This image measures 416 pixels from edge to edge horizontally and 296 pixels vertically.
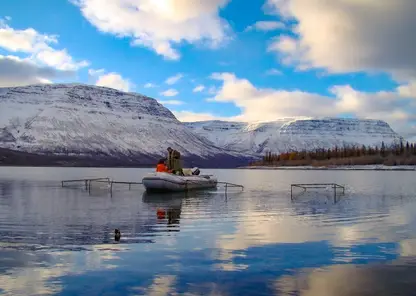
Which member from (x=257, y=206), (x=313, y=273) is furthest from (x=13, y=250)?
(x=257, y=206)

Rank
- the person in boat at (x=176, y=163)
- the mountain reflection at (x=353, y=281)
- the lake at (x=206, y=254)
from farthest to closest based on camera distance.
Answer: the person in boat at (x=176, y=163)
the lake at (x=206, y=254)
the mountain reflection at (x=353, y=281)

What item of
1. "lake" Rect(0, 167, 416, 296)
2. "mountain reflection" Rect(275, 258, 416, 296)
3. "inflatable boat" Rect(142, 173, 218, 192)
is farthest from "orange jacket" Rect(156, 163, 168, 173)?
"mountain reflection" Rect(275, 258, 416, 296)

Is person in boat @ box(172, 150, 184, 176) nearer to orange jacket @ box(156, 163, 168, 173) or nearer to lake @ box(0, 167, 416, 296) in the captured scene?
orange jacket @ box(156, 163, 168, 173)

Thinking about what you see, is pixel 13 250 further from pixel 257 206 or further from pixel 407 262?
pixel 257 206

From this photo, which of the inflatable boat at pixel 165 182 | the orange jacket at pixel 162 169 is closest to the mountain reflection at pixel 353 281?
the inflatable boat at pixel 165 182

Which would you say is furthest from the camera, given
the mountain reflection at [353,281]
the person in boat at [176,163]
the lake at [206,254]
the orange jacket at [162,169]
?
the person in boat at [176,163]

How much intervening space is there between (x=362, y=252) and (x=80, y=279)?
10159mm

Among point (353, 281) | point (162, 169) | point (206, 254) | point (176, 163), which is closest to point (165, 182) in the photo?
point (162, 169)

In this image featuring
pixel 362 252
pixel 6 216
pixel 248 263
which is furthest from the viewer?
pixel 6 216

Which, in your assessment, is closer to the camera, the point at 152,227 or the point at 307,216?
the point at 152,227

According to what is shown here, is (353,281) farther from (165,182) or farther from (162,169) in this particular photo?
(162,169)

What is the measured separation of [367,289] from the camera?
41.5ft

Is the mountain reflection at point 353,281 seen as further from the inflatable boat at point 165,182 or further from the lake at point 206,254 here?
the inflatable boat at point 165,182

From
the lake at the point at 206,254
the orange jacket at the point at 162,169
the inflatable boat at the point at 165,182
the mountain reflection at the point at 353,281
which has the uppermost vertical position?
the orange jacket at the point at 162,169
